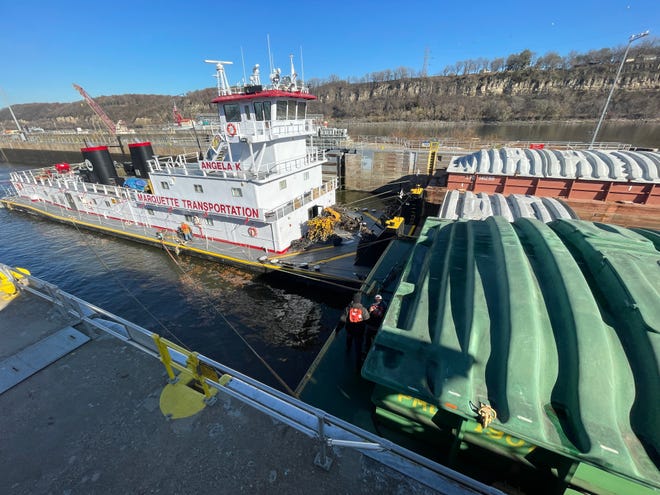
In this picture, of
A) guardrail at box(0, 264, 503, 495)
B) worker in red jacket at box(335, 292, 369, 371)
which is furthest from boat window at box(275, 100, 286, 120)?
guardrail at box(0, 264, 503, 495)

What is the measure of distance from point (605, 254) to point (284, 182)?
12.5 meters

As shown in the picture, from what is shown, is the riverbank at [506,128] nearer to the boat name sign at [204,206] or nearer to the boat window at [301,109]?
the boat window at [301,109]

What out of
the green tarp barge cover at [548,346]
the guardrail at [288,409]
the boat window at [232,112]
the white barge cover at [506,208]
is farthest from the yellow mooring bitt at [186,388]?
the boat window at [232,112]

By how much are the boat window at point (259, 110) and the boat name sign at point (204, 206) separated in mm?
4893

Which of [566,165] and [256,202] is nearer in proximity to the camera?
[256,202]

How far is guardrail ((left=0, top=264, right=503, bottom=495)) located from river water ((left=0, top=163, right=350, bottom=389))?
4530mm

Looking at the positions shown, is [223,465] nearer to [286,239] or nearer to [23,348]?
[23,348]

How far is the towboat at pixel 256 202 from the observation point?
1261cm

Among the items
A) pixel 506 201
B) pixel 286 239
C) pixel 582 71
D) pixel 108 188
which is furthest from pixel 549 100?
pixel 108 188

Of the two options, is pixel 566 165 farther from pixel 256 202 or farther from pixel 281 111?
pixel 256 202

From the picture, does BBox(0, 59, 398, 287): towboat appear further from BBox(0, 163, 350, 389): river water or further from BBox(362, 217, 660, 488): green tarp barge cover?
BBox(362, 217, 660, 488): green tarp barge cover

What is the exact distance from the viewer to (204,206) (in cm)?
1400

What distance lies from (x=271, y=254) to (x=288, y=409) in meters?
10.7

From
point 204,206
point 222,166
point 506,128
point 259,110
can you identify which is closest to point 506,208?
point 259,110
